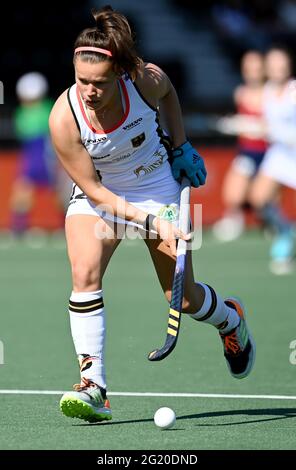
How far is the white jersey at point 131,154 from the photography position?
4977 millimetres

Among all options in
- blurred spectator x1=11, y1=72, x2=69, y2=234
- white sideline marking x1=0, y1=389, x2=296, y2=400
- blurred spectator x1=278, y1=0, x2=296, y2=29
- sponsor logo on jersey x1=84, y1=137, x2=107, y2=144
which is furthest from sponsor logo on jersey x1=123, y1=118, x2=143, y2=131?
blurred spectator x1=278, y1=0, x2=296, y2=29

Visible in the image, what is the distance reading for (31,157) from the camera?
14.3 metres

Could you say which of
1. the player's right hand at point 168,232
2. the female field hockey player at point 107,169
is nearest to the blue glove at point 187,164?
the female field hockey player at point 107,169

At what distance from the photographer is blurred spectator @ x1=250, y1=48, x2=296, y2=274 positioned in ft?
36.4

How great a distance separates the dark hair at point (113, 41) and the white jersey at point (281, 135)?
20.1 feet

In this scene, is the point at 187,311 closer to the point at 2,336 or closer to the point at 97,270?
the point at 97,270

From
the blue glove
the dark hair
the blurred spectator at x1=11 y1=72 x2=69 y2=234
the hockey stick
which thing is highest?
the dark hair

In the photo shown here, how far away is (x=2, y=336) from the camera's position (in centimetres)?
748

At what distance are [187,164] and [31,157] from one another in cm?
916

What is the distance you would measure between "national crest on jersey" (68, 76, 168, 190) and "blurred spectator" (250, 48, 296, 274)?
585 cm

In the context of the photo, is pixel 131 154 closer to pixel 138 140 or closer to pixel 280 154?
pixel 138 140

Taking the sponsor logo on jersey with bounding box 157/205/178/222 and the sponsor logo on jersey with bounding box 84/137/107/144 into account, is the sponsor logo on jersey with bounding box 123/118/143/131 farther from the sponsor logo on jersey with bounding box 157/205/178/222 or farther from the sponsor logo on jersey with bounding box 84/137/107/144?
the sponsor logo on jersey with bounding box 157/205/178/222
